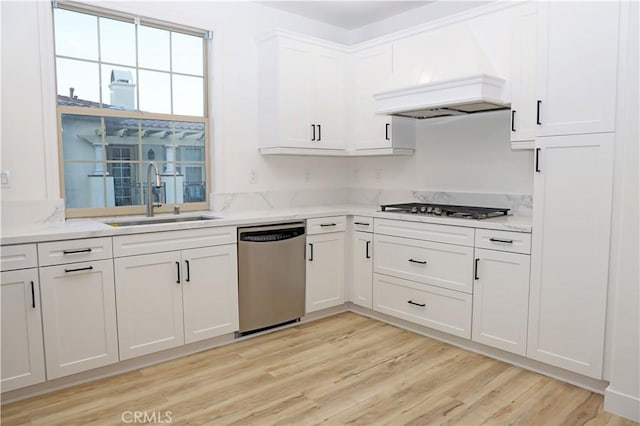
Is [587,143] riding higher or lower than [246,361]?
higher

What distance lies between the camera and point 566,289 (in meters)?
2.61

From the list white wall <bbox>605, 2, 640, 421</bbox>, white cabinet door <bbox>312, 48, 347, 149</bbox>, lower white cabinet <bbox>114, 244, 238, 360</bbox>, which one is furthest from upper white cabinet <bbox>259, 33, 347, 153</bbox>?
white wall <bbox>605, 2, 640, 421</bbox>

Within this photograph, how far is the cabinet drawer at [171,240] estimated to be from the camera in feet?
9.04

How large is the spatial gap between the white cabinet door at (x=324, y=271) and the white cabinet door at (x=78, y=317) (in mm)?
1517

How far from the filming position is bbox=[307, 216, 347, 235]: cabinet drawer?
145 inches

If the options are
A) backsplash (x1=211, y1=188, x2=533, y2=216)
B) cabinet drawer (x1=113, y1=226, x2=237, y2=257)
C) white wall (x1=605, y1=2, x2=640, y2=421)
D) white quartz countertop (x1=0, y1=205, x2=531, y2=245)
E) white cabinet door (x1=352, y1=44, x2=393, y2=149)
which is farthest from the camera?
white cabinet door (x1=352, y1=44, x2=393, y2=149)

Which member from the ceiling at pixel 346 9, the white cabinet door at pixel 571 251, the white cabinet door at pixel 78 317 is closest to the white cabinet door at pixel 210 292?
the white cabinet door at pixel 78 317

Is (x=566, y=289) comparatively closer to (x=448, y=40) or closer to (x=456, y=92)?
(x=456, y=92)

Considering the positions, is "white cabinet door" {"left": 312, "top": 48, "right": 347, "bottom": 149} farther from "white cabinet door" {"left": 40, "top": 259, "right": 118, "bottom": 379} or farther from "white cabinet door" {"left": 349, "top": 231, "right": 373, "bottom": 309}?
"white cabinet door" {"left": 40, "top": 259, "right": 118, "bottom": 379}

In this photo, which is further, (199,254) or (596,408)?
(199,254)

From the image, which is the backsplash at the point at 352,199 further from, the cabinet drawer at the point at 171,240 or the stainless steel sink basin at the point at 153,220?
the cabinet drawer at the point at 171,240

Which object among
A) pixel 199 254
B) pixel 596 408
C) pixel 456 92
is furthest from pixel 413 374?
pixel 456 92

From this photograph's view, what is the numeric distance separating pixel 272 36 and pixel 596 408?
11.0 ft

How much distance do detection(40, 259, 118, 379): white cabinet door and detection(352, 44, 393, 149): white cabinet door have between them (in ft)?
7.84
